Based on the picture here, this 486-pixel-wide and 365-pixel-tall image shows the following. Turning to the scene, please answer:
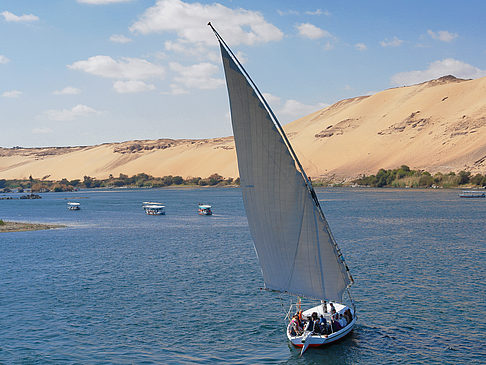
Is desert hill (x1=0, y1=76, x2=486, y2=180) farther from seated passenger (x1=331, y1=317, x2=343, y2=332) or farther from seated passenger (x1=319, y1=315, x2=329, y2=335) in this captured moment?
seated passenger (x1=319, y1=315, x2=329, y2=335)

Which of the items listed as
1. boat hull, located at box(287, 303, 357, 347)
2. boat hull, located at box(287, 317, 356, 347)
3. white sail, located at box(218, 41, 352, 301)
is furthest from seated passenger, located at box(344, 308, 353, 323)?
white sail, located at box(218, 41, 352, 301)

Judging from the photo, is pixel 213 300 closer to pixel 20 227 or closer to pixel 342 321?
pixel 342 321

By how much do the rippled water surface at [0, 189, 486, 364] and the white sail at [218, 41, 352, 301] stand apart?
2800mm

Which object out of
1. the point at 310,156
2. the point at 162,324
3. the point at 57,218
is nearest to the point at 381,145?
the point at 310,156

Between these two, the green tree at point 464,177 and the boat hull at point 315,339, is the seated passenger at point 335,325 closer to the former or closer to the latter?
the boat hull at point 315,339

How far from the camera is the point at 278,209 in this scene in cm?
2091

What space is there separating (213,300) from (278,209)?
9.53 metres

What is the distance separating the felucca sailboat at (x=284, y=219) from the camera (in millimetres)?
19859

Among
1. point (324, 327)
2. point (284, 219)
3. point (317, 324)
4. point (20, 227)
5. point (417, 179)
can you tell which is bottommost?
point (324, 327)

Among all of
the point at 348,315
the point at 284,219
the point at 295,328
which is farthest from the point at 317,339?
the point at 284,219

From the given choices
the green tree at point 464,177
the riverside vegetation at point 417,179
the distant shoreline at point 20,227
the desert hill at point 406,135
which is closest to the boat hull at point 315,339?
the distant shoreline at point 20,227

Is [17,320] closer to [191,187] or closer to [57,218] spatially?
[57,218]

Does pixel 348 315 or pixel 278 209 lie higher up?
pixel 278 209

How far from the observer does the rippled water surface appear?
2109 centimetres
